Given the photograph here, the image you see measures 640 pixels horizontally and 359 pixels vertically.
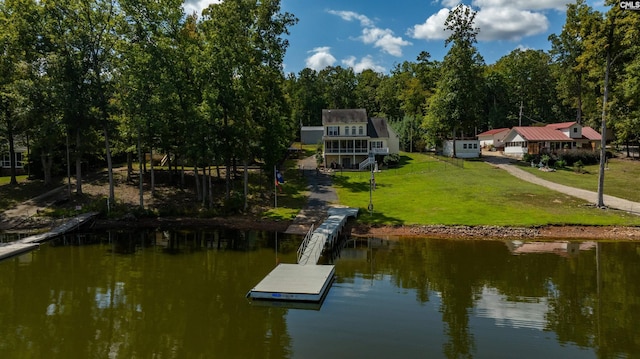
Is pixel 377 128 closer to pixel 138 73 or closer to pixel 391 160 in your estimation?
pixel 391 160

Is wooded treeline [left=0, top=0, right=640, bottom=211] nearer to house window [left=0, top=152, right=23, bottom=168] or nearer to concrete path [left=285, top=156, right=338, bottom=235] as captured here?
concrete path [left=285, top=156, right=338, bottom=235]

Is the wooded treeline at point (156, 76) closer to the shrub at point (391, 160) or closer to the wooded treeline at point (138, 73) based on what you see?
the wooded treeline at point (138, 73)

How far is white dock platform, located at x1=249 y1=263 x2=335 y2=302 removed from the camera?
16.9 meters

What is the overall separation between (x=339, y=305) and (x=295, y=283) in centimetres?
245

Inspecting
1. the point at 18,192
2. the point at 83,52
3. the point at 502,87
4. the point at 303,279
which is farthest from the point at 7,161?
the point at 502,87

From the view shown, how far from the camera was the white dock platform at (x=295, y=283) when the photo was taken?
16.9 meters

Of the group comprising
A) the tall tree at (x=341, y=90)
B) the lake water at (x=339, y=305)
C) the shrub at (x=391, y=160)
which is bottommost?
the lake water at (x=339, y=305)

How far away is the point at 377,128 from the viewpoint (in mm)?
63750

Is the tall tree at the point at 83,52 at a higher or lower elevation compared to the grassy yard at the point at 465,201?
higher

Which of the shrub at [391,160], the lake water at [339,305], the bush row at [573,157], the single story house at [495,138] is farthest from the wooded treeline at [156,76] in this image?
the single story house at [495,138]

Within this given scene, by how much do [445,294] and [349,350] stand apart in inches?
271

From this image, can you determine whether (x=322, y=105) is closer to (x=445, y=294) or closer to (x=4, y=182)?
(x=4, y=182)

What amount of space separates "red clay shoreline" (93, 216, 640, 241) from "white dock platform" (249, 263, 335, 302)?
10.9m

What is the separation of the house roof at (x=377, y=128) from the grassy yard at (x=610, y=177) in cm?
1902
